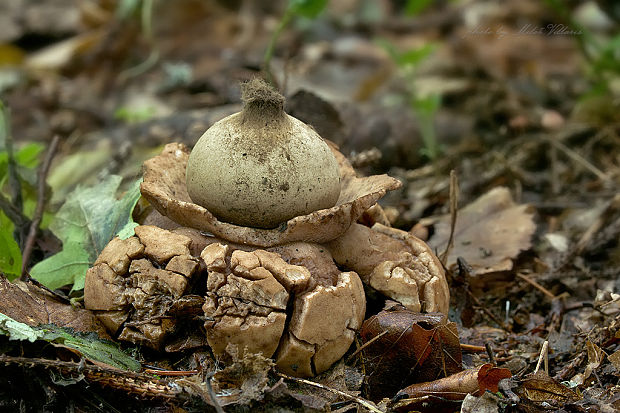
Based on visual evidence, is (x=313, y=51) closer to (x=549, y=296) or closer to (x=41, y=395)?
(x=549, y=296)

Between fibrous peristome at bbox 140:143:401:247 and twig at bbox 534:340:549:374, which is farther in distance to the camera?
twig at bbox 534:340:549:374

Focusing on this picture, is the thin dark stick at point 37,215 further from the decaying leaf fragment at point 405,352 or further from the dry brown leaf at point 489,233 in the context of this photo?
the dry brown leaf at point 489,233

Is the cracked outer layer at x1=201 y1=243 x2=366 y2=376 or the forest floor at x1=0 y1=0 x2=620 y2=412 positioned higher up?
the cracked outer layer at x1=201 y1=243 x2=366 y2=376

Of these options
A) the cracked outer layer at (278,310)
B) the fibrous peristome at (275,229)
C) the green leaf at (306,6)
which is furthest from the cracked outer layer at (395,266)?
the green leaf at (306,6)

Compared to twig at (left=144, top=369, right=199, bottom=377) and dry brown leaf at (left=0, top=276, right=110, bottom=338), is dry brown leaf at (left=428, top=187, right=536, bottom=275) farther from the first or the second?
dry brown leaf at (left=0, top=276, right=110, bottom=338)

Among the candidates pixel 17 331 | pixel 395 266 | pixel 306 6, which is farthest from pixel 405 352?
pixel 306 6

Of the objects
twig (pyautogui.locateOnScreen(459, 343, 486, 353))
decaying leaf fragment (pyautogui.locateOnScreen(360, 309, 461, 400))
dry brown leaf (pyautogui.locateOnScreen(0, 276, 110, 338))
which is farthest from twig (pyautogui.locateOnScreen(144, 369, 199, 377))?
twig (pyautogui.locateOnScreen(459, 343, 486, 353))
